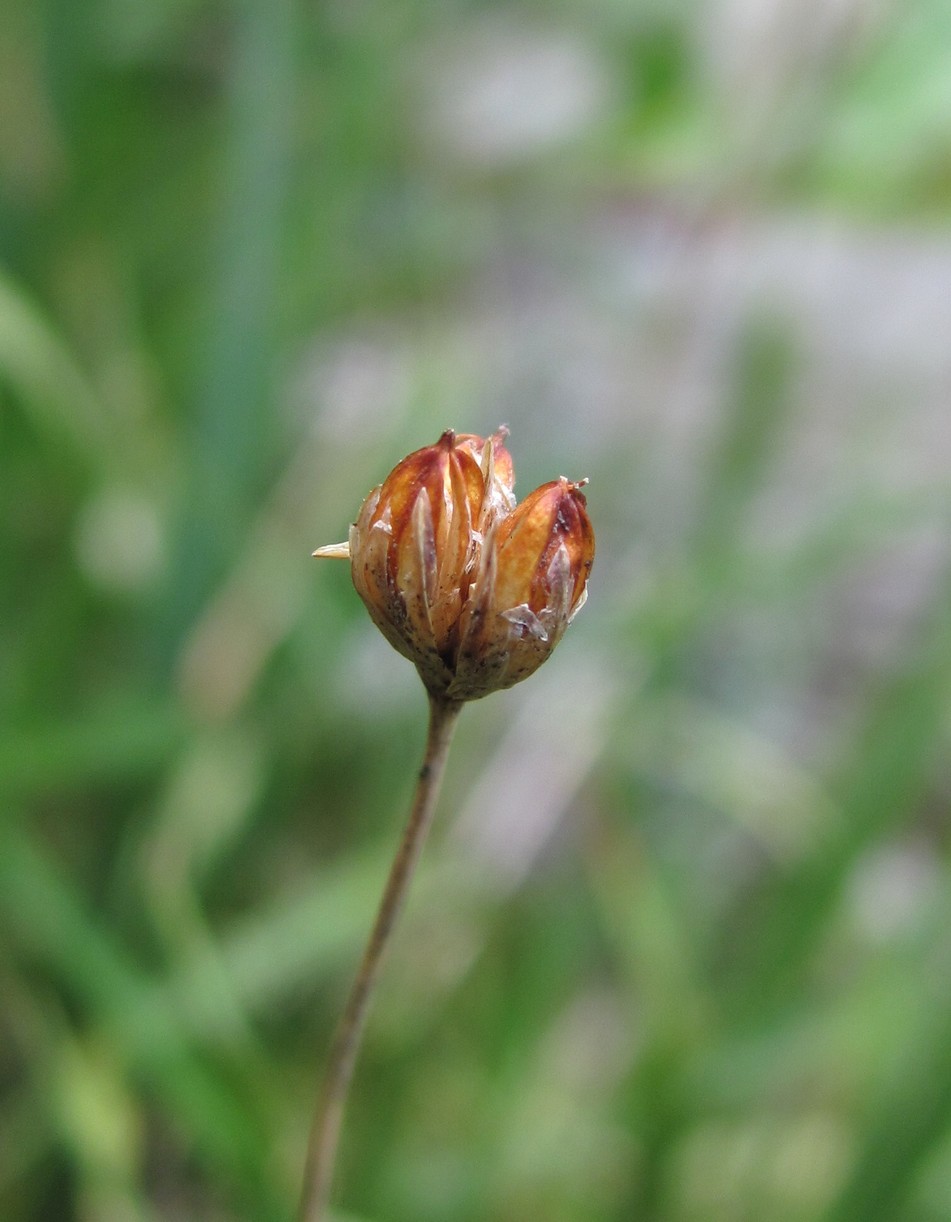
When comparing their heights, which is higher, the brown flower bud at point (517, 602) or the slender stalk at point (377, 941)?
the brown flower bud at point (517, 602)

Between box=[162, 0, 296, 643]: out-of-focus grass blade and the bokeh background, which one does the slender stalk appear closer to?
the bokeh background

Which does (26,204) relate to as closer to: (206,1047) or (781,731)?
(206,1047)

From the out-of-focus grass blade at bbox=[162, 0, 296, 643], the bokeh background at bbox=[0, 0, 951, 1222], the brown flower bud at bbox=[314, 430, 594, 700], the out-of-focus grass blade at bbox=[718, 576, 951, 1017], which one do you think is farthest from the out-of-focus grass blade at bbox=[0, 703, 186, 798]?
the brown flower bud at bbox=[314, 430, 594, 700]

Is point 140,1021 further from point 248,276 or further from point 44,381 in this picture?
point 248,276

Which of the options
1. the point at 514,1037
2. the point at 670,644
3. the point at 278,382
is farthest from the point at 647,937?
the point at 278,382

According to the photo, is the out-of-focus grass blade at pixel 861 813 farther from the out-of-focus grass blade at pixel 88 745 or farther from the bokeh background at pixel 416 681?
the out-of-focus grass blade at pixel 88 745

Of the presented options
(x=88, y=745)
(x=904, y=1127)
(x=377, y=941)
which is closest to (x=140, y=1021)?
(x=88, y=745)

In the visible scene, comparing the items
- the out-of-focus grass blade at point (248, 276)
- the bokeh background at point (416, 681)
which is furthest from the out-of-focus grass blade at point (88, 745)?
the out-of-focus grass blade at point (248, 276)
